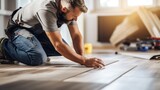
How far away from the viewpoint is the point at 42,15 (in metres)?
1.99

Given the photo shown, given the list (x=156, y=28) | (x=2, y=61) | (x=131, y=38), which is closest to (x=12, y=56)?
(x=2, y=61)

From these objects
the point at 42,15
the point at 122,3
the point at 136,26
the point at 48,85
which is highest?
the point at 122,3

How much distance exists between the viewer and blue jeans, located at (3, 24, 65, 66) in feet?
7.48

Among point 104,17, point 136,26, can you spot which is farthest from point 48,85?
point 104,17

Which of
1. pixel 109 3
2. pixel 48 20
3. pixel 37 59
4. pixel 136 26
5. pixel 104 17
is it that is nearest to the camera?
pixel 48 20

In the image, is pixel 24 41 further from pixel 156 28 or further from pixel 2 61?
pixel 156 28

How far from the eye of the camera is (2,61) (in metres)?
2.46

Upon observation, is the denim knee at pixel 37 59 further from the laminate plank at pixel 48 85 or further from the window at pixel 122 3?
the window at pixel 122 3

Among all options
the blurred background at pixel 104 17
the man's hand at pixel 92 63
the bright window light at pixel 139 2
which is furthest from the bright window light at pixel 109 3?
the man's hand at pixel 92 63

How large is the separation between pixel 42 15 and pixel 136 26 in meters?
3.52

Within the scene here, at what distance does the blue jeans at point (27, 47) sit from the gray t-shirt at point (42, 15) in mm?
85

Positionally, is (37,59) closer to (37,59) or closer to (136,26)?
(37,59)

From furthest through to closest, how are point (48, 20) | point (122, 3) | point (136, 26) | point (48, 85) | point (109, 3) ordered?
point (109, 3)
point (122, 3)
point (136, 26)
point (48, 20)
point (48, 85)

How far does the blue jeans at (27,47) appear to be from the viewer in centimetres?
228
